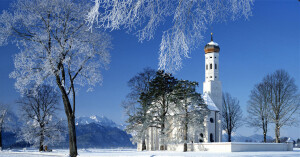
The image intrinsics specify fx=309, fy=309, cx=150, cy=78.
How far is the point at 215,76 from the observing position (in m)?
62.6

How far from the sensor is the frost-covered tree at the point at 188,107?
112ft

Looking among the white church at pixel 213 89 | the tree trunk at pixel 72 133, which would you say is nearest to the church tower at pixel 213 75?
the white church at pixel 213 89

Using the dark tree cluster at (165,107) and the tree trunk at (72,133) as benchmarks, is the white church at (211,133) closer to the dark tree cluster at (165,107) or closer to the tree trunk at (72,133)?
the dark tree cluster at (165,107)

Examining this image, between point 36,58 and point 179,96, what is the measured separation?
1993cm

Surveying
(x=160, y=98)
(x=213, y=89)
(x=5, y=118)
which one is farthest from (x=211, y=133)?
(x=5, y=118)

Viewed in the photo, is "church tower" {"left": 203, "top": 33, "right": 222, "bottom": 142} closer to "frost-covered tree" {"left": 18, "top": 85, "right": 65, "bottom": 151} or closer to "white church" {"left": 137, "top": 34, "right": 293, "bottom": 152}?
"white church" {"left": 137, "top": 34, "right": 293, "bottom": 152}

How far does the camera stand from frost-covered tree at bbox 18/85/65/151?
122ft

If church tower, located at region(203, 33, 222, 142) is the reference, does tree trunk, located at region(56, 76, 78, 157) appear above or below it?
below

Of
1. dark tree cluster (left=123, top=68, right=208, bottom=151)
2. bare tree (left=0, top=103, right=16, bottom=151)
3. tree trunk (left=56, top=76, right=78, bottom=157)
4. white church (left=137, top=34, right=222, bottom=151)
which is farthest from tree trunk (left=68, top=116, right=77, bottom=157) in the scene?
white church (left=137, top=34, right=222, bottom=151)

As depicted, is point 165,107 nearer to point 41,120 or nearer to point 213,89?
point 41,120

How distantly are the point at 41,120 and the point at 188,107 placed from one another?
18307mm

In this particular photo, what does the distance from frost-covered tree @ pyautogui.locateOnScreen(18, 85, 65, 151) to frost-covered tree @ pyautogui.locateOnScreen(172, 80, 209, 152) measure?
49.2 ft

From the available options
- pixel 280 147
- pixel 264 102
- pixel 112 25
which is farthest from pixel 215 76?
pixel 112 25

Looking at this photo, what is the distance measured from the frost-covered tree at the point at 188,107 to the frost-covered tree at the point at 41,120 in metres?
15.0
